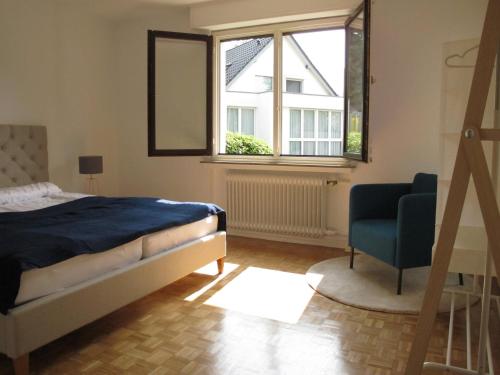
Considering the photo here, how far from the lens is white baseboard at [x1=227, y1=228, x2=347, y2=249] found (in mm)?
4395

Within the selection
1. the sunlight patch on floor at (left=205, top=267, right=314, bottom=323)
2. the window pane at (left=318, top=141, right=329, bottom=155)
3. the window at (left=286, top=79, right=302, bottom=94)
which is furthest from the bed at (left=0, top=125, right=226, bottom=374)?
the window at (left=286, top=79, right=302, bottom=94)

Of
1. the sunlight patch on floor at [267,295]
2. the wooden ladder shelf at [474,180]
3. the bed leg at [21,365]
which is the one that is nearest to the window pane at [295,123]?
the sunlight patch on floor at [267,295]

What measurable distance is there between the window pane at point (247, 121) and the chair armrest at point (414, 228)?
7.87 ft

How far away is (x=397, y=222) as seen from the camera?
3.09m

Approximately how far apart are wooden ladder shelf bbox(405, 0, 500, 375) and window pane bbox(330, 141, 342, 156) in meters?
3.35

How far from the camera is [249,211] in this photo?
4.75 metres

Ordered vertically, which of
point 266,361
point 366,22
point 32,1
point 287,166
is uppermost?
point 32,1

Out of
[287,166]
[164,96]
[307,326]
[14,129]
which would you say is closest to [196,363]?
[307,326]

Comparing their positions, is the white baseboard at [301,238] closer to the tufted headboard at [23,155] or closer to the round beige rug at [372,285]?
the round beige rug at [372,285]

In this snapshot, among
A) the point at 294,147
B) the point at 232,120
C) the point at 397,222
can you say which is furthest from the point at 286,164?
the point at 397,222

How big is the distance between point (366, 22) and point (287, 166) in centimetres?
158

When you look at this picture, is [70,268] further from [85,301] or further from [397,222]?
[397,222]

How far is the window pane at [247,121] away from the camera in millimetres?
4969

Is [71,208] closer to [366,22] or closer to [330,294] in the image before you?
[330,294]
